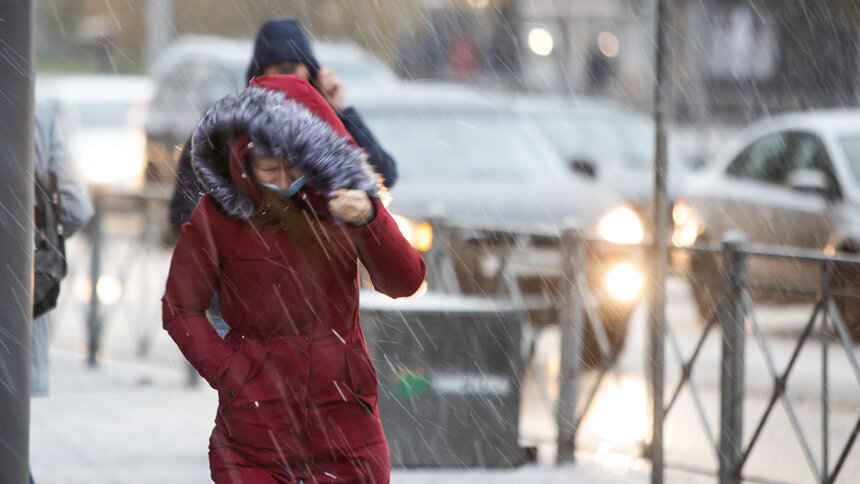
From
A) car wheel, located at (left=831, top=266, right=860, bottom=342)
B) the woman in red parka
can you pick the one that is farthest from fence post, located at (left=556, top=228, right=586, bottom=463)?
the woman in red parka

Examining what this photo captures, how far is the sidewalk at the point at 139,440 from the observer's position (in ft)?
20.4

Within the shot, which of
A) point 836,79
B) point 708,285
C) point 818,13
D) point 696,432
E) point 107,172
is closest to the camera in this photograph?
point 708,285

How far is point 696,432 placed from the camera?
7.79 meters

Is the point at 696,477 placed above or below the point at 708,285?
below

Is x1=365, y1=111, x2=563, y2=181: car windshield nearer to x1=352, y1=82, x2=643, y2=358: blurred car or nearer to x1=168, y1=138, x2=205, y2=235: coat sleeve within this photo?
x1=352, y1=82, x2=643, y2=358: blurred car

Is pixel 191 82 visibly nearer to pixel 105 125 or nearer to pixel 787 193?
pixel 105 125

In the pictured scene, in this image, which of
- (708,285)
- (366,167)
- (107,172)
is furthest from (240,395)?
(107,172)

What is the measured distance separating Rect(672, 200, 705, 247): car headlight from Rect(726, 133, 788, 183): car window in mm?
463

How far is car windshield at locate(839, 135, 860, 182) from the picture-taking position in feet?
34.2

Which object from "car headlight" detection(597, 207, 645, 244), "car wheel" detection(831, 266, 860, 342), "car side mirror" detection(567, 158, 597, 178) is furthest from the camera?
"car side mirror" detection(567, 158, 597, 178)

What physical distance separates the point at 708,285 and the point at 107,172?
1505 centimetres

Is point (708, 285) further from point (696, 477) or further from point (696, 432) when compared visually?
point (696, 432)

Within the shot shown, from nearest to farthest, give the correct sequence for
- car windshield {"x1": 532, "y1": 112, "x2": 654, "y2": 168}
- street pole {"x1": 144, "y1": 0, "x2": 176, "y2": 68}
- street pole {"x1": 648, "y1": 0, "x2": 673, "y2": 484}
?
street pole {"x1": 648, "y1": 0, "x2": 673, "y2": 484} → car windshield {"x1": 532, "y1": 112, "x2": 654, "y2": 168} → street pole {"x1": 144, "y1": 0, "x2": 176, "y2": 68}

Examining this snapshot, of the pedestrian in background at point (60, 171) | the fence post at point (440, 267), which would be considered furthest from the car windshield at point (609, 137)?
the pedestrian in background at point (60, 171)
